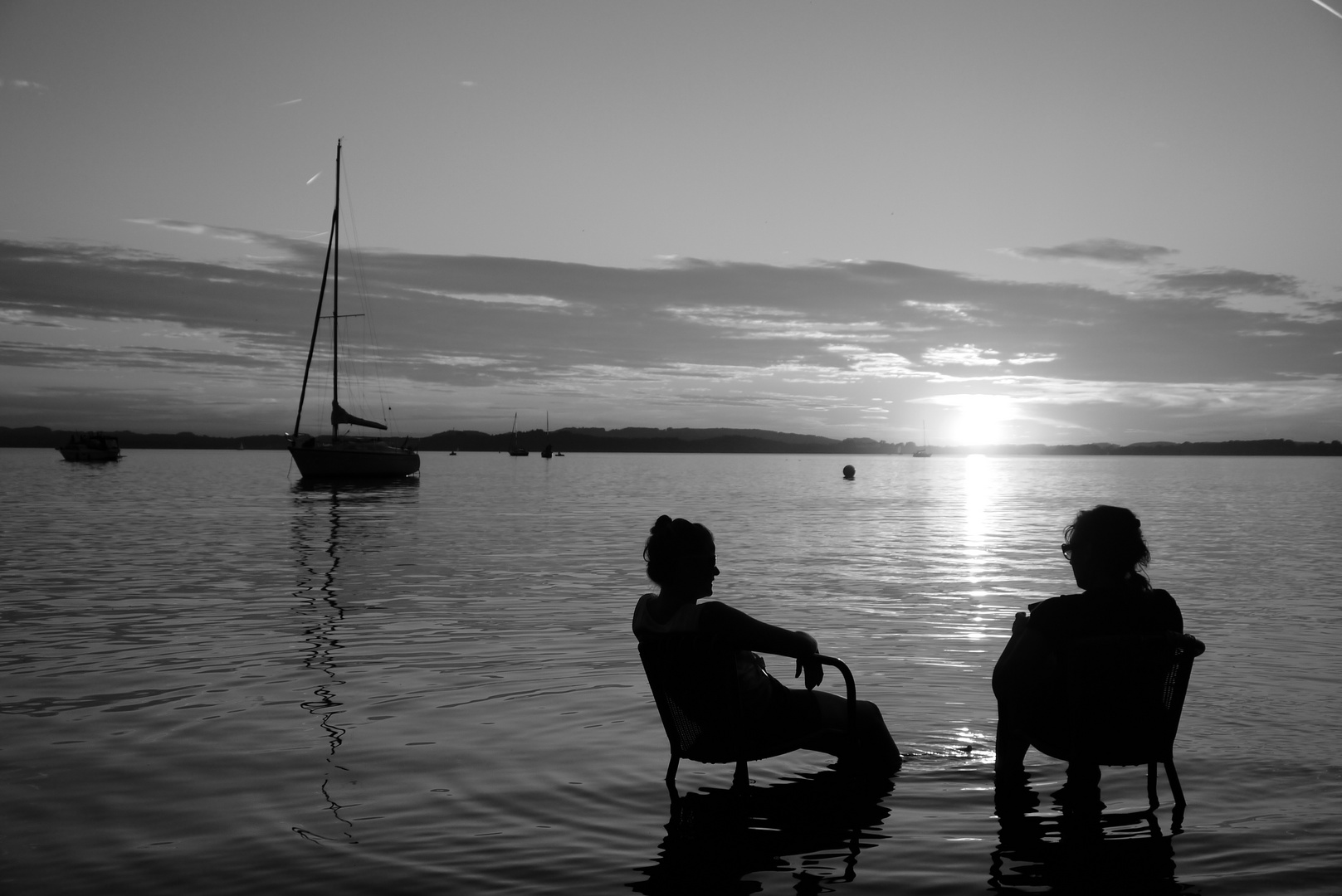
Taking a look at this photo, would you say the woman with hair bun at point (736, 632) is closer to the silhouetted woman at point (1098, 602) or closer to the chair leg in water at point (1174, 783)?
the silhouetted woman at point (1098, 602)

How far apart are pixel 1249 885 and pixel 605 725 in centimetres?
437

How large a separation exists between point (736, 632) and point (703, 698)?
0.44 meters

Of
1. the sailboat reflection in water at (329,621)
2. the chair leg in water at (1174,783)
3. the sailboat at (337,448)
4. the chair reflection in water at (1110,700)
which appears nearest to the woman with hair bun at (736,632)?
the chair reflection in water at (1110,700)

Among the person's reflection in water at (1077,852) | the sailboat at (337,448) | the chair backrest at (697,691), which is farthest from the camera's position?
the sailboat at (337,448)

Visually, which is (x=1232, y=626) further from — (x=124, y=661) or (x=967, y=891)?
(x=124, y=661)

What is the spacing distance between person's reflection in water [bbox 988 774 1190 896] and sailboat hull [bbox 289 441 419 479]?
189 feet

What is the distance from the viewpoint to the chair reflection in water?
495 centimetres

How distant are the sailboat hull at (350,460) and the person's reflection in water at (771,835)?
56.5 m

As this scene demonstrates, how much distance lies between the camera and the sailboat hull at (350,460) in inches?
2341

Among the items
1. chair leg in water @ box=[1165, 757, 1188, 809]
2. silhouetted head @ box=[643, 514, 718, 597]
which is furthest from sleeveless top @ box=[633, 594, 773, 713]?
chair leg in water @ box=[1165, 757, 1188, 809]

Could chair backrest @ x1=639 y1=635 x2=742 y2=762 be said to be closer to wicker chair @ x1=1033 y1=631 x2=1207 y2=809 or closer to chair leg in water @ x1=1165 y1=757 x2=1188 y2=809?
wicker chair @ x1=1033 y1=631 x2=1207 y2=809

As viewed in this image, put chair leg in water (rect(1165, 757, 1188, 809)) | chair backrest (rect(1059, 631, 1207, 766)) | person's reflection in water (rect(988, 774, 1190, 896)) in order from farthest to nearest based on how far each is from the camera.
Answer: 1. chair leg in water (rect(1165, 757, 1188, 809))
2. chair backrest (rect(1059, 631, 1207, 766))
3. person's reflection in water (rect(988, 774, 1190, 896))

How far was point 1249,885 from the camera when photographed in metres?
4.75

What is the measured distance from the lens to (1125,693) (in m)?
5.06
